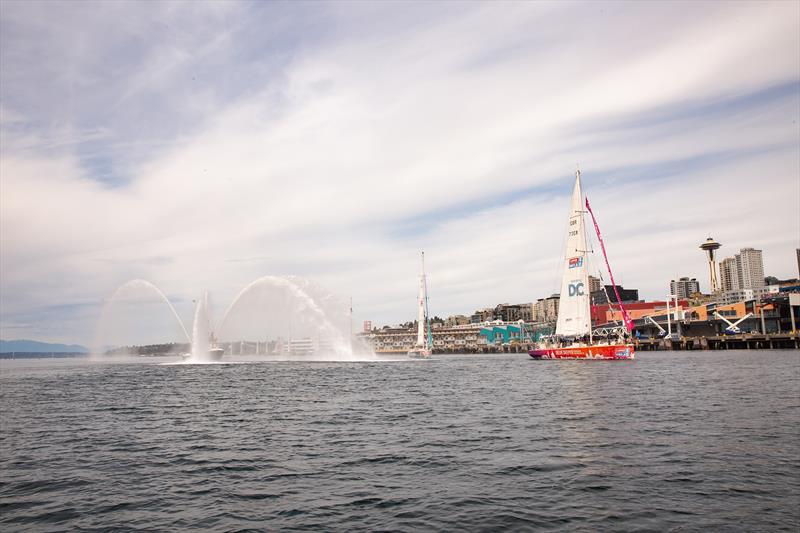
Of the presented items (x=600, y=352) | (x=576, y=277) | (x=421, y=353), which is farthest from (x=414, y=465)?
(x=421, y=353)

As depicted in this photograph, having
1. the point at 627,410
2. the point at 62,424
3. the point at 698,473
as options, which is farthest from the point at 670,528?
the point at 62,424

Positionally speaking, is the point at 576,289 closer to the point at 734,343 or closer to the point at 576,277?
the point at 576,277

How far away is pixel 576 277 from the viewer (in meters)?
97.5

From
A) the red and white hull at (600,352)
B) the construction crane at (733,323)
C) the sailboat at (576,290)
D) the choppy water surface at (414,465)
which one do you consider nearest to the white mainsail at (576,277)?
the sailboat at (576,290)

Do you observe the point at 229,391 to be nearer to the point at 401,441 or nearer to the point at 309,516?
the point at 401,441

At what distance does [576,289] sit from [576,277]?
2.15 meters

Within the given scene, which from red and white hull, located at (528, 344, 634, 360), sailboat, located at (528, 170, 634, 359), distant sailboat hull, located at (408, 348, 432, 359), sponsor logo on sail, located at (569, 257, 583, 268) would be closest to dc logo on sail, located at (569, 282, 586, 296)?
sailboat, located at (528, 170, 634, 359)

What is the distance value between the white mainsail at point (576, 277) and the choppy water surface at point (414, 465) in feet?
183

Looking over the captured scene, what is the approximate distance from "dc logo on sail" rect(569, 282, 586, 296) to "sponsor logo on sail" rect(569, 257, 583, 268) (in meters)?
3.22

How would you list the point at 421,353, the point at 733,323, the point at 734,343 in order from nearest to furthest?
the point at 734,343 < the point at 421,353 < the point at 733,323

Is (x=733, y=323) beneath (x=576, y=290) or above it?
beneath

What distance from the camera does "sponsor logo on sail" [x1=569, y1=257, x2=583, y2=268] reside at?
9684 centimetres

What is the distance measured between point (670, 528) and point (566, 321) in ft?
297

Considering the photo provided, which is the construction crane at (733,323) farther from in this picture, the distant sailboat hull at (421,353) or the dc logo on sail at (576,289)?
the dc logo on sail at (576,289)
